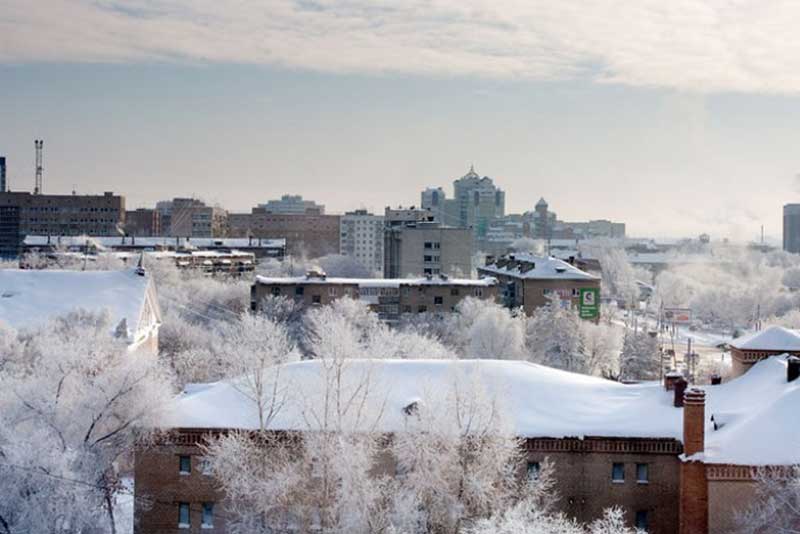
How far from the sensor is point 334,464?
81.8ft

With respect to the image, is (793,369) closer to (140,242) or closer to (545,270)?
(545,270)

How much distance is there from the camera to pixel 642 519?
91.2 feet

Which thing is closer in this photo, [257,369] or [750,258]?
[257,369]

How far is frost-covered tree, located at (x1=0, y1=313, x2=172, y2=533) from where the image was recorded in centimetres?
2589

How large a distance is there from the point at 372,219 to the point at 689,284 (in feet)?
213

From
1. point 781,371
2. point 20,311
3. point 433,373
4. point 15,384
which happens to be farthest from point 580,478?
point 20,311

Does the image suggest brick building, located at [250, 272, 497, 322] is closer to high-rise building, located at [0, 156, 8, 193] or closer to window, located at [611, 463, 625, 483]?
window, located at [611, 463, 625, 483]

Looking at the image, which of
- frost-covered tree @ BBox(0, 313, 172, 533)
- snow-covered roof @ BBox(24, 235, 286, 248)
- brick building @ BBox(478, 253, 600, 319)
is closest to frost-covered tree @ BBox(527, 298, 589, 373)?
brick building @ BBox(478, 253, 600, 319)

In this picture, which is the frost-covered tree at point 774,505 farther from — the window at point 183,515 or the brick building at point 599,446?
the window at point 183,515

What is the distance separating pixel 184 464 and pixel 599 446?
11146 millimetres

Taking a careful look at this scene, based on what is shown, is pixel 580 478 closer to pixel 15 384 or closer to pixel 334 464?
pixel 334 464

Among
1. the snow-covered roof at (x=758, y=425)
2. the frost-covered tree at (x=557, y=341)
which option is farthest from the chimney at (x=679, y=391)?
the frost-covered tree at (x=557, y=341)

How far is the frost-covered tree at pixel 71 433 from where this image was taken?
25.9m

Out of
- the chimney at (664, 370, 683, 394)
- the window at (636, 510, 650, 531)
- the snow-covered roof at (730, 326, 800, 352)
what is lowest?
the window at (636, 510, 650, 531)
